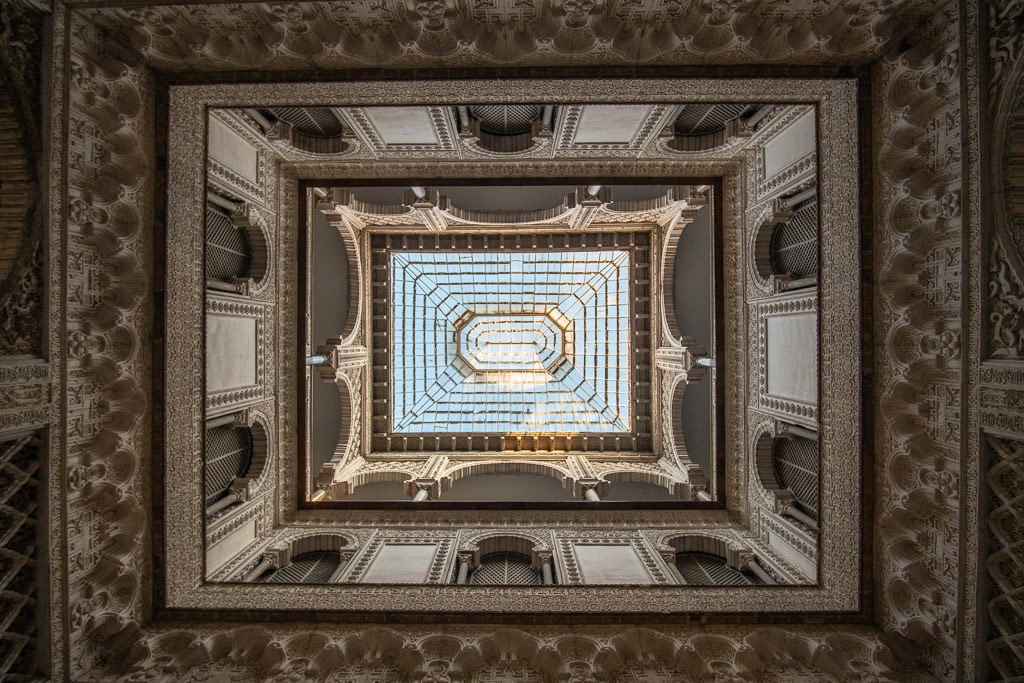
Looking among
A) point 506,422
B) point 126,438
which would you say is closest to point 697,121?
point 506,422

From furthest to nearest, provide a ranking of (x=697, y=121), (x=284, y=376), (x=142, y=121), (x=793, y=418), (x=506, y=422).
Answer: (x=506, y=422) → (x=284, y=376) → (x=697, y=121) → (x=793, y=418) → (x=142, y=121)

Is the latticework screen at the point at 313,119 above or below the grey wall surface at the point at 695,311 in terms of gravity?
above

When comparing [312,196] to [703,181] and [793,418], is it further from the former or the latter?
[793,418]

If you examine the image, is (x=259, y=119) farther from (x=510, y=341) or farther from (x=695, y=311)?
(x=695, y=311)

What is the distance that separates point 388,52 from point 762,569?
36.3ft

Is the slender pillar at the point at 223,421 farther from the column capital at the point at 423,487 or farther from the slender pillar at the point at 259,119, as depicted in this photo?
the slender pillar at the point at 259,119

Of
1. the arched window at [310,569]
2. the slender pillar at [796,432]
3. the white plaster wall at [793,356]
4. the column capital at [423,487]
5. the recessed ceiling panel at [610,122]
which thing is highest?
the recessed ceiling panel at [610,122]

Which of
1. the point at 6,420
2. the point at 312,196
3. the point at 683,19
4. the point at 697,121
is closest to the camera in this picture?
the point at 6,420

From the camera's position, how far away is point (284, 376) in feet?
39.1

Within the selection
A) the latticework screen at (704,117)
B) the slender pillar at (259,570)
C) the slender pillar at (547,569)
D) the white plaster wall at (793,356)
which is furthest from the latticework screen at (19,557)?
the latticework screen at (704,117)

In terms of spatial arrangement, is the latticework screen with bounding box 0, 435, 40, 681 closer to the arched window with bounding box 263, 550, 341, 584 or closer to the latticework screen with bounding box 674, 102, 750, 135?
the arched window with bounding box 263, 550, 341, 584

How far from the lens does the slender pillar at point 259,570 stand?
10002 mm

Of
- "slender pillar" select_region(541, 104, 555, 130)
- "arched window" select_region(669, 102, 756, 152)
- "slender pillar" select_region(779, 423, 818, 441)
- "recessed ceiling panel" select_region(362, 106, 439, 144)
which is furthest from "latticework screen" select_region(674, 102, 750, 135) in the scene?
"slender pillar" select_region(779, 423, 818, 441)

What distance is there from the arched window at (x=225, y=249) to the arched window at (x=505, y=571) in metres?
7.89
